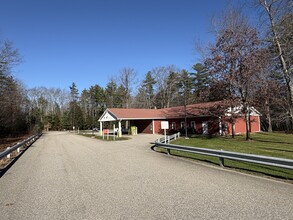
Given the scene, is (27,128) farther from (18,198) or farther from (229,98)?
(18,198)

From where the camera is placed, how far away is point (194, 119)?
3312cm

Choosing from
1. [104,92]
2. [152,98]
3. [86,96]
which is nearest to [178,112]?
[152,98]

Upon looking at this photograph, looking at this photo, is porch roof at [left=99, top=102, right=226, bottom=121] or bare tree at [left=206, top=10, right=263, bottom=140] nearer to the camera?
bare tree at [left=206, top=10, right=263, bottom=140]

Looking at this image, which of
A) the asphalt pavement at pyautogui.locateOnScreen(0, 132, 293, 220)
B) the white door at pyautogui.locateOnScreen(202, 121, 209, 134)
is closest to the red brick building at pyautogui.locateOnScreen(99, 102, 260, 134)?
the white door at pyautogui.locateOnScreen(202, 121, 209, 134)

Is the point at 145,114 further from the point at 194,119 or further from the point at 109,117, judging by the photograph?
the point at 194,119

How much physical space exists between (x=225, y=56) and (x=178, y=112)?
53.2ft

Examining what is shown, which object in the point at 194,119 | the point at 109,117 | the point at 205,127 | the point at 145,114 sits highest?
the point at 145,114

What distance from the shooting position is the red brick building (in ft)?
82.6

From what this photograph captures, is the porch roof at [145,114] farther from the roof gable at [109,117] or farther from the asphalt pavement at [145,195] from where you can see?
the asphalt pavement at [145,195]

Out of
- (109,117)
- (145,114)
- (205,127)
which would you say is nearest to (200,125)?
(205,127)

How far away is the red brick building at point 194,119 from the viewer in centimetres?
2518

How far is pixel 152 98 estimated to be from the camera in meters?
63.8

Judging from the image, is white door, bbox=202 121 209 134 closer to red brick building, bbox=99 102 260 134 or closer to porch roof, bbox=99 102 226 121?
red brick building, bbox=99 102 260 134

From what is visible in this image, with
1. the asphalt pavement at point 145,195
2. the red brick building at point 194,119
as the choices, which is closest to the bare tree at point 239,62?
the red brick building at point 194,119
